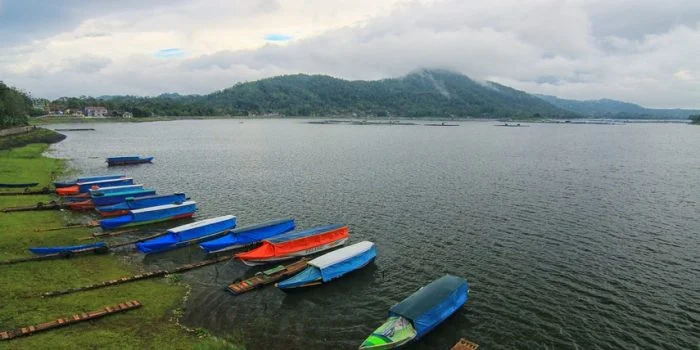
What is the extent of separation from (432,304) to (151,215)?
37.3 meters

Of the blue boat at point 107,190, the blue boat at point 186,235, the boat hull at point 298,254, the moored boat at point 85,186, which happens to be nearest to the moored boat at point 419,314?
the boat hull at point 298,254

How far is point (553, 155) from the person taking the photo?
13075 centimetres

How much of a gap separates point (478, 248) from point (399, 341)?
842 inches

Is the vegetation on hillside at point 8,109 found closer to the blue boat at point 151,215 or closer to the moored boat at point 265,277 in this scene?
the blue boat at point 151,215

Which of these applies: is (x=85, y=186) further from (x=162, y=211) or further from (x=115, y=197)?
(x=162, y=211)

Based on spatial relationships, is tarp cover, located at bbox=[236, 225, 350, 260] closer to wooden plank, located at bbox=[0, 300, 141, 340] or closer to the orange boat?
the orange boat

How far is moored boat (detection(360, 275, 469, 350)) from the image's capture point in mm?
26125

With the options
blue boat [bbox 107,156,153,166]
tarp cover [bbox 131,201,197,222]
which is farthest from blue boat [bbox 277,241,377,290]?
blue boat [bbox 107,156,153,166]

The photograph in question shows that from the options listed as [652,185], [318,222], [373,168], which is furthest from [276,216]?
[652,185]

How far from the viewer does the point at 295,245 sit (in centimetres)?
4106

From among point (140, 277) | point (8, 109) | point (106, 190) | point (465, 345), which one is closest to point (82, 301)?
point (140, 277)

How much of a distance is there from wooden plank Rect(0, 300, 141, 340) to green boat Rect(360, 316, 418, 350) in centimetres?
1641

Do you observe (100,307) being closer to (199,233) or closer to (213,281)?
(213,281)

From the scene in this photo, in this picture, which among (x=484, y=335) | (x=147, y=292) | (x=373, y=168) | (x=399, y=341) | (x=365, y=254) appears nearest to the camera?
(x=399, y=341)
